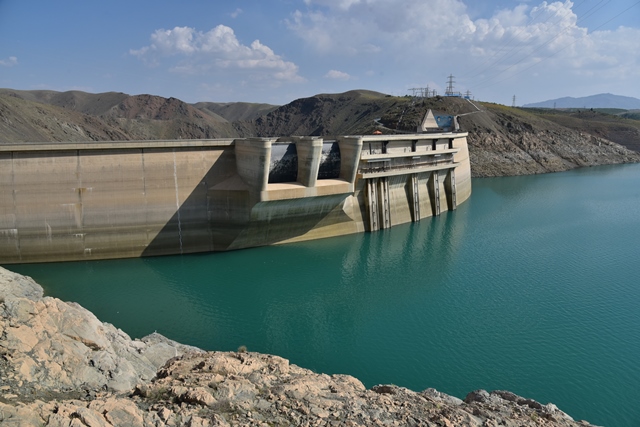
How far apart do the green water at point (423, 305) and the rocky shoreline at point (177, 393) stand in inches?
122

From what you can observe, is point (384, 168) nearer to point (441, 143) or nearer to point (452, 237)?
point (452, 237)

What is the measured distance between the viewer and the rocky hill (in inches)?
2016

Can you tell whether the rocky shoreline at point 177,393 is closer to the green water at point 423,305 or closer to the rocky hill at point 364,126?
the green water at point 423,305

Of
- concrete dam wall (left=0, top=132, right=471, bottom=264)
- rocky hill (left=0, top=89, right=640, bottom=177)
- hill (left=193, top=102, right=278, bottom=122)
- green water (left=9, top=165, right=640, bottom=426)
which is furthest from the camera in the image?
hill (left=193, top=102, right=278, bottom=122)

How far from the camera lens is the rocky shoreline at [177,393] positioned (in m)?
6.50

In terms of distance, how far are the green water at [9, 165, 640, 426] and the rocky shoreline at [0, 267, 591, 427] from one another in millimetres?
3103

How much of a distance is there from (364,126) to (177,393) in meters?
68.8

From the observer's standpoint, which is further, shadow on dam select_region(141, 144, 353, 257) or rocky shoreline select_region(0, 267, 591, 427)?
shadow on dam select_region(141, 144, 353, 257)

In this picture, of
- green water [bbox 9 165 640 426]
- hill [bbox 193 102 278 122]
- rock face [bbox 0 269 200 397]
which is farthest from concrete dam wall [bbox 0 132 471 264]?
hill [bbox 193 102 278 122]

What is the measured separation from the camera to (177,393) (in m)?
7.22

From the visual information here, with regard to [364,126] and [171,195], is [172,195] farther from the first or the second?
[364,126]

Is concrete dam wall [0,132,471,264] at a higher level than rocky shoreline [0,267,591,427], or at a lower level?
higher

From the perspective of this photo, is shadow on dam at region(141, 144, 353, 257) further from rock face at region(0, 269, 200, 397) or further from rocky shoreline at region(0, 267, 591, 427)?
rocky shoreline at region(0, 267, 591, 427)

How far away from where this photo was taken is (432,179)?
33.7 metres
